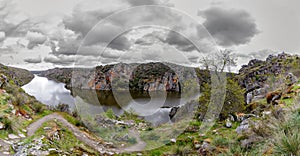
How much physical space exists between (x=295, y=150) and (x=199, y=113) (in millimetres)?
14809

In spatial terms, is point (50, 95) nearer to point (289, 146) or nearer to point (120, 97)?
point (120, 97)

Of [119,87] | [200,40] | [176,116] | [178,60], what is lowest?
[176,116]

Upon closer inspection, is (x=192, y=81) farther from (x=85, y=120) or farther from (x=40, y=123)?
(x=40, y=123)

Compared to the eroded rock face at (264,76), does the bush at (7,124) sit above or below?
below

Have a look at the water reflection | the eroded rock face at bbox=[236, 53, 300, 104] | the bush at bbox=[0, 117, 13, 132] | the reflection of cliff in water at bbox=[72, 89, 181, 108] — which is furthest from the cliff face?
the eroded rock face at bbox=[236, 53, 300, 104]

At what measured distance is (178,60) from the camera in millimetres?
12859

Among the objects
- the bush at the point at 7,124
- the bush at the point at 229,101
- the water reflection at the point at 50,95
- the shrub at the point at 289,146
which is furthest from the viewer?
the water reflection at the point at 50,95

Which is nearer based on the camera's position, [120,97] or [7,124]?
[7,124]

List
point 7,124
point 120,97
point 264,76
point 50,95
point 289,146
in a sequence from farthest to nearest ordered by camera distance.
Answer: point 264,76 < point 50,95 < point 120,97 < point 7,124 < point 289,146

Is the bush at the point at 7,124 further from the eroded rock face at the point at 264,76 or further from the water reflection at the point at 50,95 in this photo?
the water reflection at the point at 50,95

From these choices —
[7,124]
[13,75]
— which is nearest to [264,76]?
[7,124]

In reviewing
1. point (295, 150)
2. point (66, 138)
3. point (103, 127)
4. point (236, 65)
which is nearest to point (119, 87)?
point (103, 127)

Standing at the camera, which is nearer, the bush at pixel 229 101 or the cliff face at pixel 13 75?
the bush at pixel 229 101

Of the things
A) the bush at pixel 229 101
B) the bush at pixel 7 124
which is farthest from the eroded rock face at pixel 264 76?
the bush at pixel 7 124
